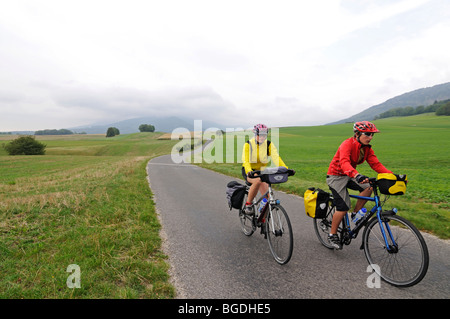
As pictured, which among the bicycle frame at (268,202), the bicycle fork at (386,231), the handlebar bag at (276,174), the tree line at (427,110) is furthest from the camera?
the tree line at (427,110)

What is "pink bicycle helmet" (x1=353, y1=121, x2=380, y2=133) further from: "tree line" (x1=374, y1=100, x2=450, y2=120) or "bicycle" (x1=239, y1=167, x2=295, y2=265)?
"tree line" (x1=374, y1=100, x2=450, y2=120)

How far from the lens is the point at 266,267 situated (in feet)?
13.4

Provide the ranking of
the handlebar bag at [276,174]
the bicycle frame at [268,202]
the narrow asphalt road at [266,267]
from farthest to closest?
1. the bicycle frame at [268,202]
2. the handlebar bag at [276,174]
3. the narrow asphalt road at [266,267]

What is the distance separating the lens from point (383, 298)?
311cm

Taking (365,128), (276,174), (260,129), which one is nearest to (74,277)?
(276,174)

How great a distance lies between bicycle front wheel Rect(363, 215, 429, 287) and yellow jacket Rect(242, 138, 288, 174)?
2.24 meters

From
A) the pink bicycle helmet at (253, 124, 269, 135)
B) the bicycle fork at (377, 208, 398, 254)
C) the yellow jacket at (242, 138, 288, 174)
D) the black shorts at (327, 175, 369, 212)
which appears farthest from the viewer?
the yellow jacket at (242, 138, 288, 174)

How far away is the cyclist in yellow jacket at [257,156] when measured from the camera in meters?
5.00

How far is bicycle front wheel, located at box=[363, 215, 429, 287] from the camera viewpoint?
10.4 feet

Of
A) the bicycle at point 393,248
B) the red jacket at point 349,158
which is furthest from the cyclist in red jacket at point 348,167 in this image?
the bicycle at point 393,248

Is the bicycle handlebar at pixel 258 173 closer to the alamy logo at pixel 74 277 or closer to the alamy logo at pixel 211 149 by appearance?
the alamy logo at pixel 211 149

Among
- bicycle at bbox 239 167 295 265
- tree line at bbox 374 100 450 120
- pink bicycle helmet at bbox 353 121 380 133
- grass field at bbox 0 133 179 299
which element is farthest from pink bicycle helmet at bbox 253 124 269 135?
tree line at bbox 374 100 450 120

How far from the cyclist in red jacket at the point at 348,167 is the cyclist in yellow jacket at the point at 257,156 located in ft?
4.03
